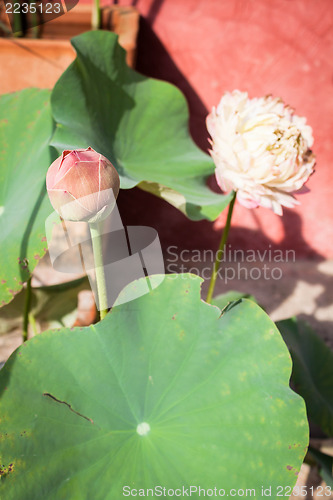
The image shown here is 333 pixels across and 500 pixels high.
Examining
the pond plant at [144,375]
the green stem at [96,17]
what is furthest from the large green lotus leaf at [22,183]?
the green stem at [96,17]

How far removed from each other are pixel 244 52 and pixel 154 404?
100cm

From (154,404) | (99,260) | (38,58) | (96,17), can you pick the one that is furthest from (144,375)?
(96,17)

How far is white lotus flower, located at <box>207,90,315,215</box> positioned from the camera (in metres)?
0.67

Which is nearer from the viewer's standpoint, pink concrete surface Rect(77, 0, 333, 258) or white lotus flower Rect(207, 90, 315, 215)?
white lotus flower Rect(207, 90, 315, 215)

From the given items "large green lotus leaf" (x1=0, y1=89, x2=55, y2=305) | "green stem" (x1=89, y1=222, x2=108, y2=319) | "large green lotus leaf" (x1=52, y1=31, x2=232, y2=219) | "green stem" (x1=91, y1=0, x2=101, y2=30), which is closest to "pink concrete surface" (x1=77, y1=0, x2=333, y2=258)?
"green stem" (x1=91, y1=0, x2=101, y2=30)

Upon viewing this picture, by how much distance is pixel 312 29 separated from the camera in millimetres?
1206

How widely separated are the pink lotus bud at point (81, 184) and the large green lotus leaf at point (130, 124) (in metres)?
0.21

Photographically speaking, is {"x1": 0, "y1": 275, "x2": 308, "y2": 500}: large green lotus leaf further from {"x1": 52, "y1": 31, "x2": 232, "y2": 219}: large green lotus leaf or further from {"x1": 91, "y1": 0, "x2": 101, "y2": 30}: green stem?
{"x1": 91, "y1": 0, "x2": 101, "y2": 30}: green stem

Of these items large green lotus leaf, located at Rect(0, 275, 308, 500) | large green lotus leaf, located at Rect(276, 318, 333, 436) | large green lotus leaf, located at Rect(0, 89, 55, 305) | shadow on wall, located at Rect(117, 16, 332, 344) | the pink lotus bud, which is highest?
the pink lotus bud

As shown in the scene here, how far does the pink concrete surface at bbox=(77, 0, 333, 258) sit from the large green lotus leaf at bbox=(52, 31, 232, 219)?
39cm

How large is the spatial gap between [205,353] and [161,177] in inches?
14.6

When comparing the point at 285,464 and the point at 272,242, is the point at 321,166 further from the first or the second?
the point at 285,464

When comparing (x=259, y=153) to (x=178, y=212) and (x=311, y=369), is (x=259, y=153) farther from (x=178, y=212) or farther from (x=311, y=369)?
(x=178, y=212)

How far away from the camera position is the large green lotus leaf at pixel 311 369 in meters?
0.90
